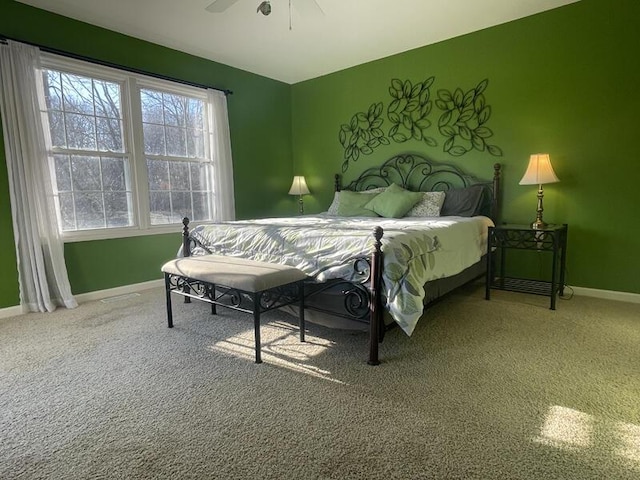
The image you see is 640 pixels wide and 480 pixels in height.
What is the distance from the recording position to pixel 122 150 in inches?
147

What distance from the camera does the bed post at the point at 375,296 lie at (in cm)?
202

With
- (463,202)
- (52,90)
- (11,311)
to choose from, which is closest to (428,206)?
(463,202)

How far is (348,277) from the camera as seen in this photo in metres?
2.21

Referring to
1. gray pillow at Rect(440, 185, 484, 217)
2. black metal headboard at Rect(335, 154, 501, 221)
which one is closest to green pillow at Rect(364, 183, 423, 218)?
gray pillow at Rect(440, 185, 484, 217)

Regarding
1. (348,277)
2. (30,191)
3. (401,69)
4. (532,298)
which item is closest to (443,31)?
(401,69)

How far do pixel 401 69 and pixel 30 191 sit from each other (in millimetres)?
3916

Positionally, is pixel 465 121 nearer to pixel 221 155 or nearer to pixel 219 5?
pixel 219 5

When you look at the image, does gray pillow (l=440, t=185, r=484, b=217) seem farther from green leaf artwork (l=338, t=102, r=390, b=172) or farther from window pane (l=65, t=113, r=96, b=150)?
window pane (l=65, t=113, r=96, b=150)

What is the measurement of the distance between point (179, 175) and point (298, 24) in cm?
206

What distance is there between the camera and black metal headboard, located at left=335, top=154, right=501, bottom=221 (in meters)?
3.76

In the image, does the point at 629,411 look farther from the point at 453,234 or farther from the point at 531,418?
the point at 453,234

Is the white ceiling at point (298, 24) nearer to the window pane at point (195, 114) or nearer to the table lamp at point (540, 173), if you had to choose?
the window pane at point (195, 114)

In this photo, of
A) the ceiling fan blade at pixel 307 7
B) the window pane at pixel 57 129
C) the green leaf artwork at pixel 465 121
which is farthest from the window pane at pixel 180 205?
the green leaf artwork at pixel 465 121

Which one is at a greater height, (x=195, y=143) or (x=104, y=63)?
(x=104, y=63)
